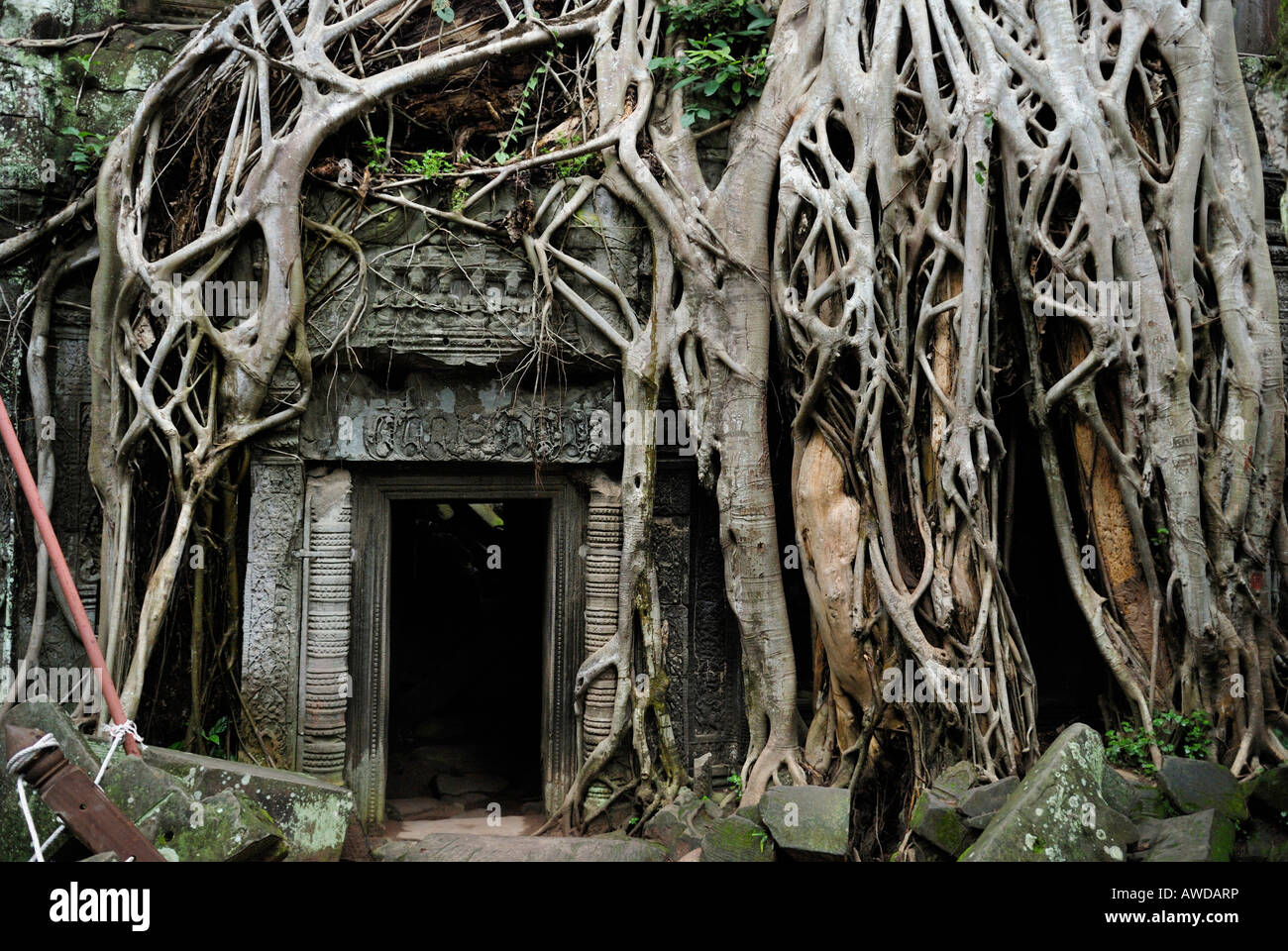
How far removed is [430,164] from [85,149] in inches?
61.0

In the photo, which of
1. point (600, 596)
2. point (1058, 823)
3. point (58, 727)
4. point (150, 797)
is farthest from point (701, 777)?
point (58, 727)

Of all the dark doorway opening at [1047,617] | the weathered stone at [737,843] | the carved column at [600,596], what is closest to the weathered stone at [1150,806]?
the weathered stone at [737,843]

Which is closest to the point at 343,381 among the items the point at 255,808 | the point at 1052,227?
the point at 255,808

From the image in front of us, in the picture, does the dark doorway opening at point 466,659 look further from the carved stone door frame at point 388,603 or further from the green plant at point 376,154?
the green plant at point 376,154

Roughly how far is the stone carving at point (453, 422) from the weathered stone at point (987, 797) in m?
2.02

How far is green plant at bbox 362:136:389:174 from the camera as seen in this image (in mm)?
4297

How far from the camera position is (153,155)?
168 inches

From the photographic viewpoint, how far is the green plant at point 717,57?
4.34 metres

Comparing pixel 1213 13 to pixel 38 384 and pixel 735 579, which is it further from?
pixel 38 384

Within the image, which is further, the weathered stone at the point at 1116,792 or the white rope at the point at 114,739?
the weathered stone at the point at 1116,792

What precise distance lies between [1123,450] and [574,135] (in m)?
2.67

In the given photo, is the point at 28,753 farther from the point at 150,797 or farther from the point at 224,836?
the point at 224,836

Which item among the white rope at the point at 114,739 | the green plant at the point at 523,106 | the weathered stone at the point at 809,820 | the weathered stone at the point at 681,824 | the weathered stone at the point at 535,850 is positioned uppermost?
the green plant at the point at 523,106

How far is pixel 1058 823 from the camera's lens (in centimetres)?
293
